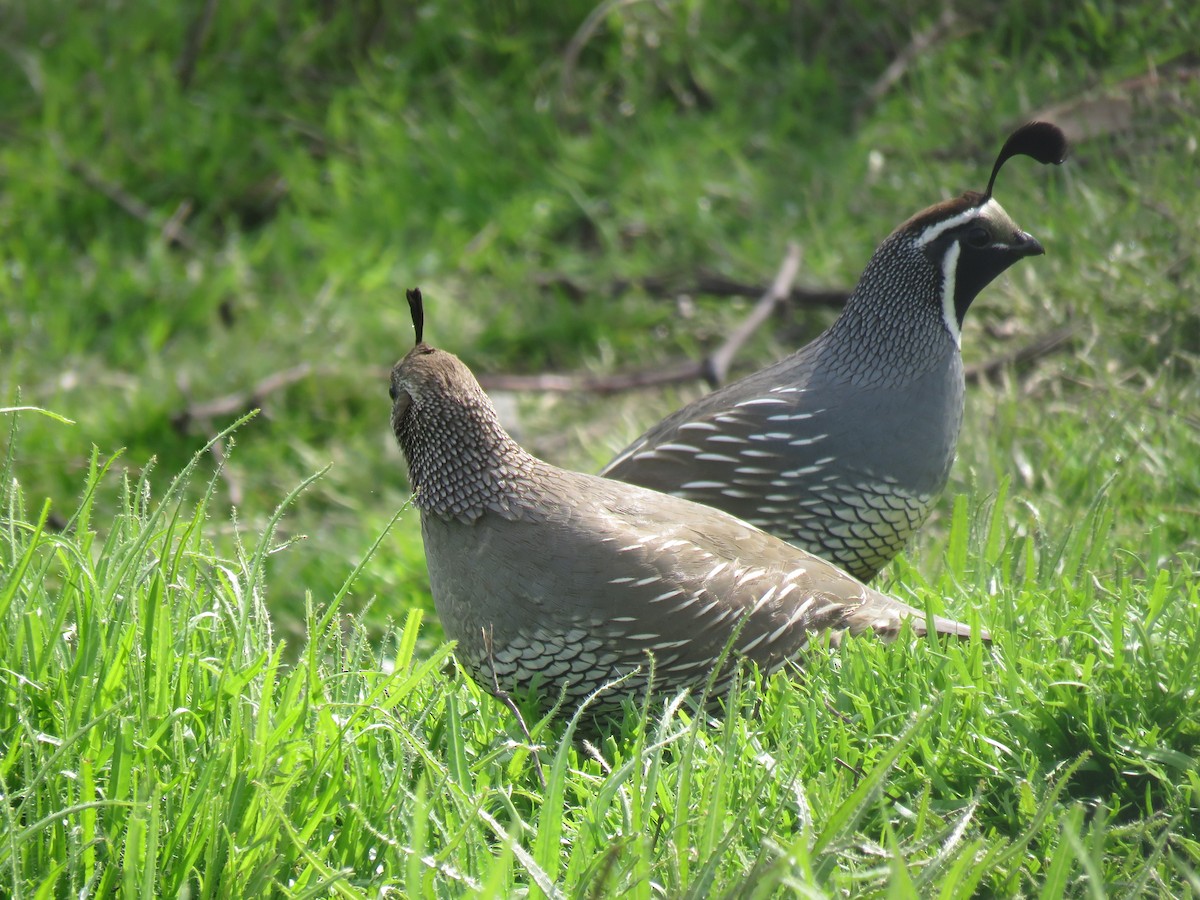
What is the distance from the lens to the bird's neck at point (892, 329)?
400 cm

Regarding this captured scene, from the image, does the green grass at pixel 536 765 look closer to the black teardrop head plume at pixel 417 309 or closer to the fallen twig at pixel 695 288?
the black teardrop head plume at pixel 417 309

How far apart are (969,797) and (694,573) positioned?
2.66 ft

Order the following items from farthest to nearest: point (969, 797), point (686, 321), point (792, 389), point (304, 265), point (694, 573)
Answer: point (304, 265)
point (686, 321)
point (792, 389)
point (694, 573)
point (969, 797)

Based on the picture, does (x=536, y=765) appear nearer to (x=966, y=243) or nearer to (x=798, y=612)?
(x=798, y=612)

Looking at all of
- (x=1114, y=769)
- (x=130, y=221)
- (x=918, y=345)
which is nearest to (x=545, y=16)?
(x=130, y=221)

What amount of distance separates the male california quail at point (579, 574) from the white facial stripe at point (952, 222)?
1.17 metres

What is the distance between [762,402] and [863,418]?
28 cm

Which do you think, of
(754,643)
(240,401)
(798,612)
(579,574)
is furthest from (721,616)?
(240,401)

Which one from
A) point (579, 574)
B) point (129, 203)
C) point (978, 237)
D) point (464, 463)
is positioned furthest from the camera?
point (129, 203)

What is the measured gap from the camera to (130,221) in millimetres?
7371

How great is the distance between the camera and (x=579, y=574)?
3070 millimetres

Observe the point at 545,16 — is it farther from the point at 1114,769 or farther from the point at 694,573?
the point at 1114,769

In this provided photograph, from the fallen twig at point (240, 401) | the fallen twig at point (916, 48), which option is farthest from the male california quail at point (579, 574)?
the fallen twig at point (916, 48)

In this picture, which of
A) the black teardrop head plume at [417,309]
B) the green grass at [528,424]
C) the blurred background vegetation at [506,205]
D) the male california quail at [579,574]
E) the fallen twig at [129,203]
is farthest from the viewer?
the fallen twig at [129,203]
